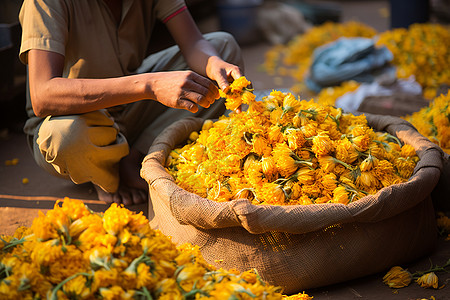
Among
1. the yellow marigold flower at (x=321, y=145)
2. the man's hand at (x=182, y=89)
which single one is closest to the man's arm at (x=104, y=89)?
the man's hand at (x=182, y=89)

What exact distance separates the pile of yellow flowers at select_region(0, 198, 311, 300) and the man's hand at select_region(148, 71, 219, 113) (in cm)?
84

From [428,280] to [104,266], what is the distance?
134 cm

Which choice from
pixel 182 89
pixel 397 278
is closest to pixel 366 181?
pixel 397 278

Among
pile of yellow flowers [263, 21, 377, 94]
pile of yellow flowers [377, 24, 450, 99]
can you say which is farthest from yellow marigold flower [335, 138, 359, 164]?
pile of yellow flowers [263, 21, 377, 94]

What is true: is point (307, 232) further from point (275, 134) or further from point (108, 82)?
point (108, 82)

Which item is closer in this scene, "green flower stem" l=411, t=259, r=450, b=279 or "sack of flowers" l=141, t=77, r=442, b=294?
"sack of flowers" l=141, t=77, r=442, b=294

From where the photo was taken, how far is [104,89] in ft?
7.50

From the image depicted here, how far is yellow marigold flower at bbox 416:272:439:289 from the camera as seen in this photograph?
195cm

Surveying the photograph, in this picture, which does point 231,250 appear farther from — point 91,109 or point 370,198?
point 91,109

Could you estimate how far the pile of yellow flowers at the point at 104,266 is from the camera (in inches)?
51.8

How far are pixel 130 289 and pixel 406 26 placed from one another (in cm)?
558

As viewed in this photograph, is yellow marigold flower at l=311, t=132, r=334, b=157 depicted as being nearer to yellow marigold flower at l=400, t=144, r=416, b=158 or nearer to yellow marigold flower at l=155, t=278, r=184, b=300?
yellow marigold flower at l=400, t=144, r=416, b=158

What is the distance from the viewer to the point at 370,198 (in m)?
1.91

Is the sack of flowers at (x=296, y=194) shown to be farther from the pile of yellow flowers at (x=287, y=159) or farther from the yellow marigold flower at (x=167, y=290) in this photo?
the yellow marigold flower at (x=167, y=290)
